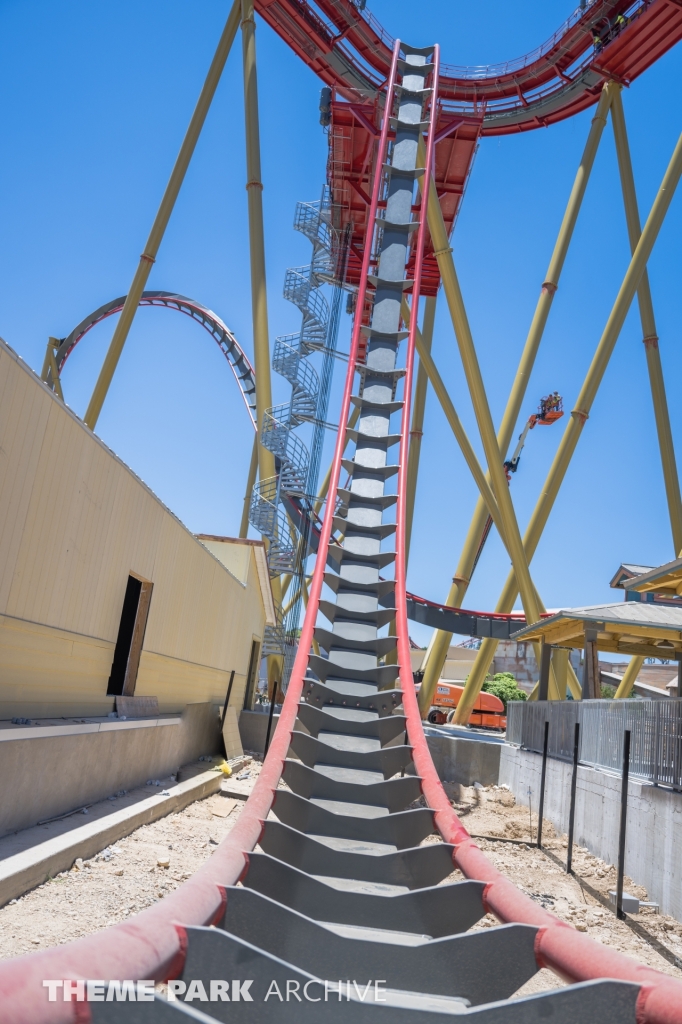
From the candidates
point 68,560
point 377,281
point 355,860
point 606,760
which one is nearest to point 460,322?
Result: point 377,281

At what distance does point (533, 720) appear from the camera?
12883 millimetres

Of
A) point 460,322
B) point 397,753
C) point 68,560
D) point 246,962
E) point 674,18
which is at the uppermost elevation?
point 674,18

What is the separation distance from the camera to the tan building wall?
5941mm

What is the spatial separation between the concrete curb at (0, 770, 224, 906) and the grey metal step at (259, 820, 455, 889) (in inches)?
72.5

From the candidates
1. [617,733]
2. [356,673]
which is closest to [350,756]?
[356,673]

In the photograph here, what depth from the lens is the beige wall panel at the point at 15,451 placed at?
5570 millimetres

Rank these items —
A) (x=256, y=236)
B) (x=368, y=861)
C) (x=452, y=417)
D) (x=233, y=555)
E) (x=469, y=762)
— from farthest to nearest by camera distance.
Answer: (x=233, y=555) → (x=452, y=417) → (x=256, y=236) → (x=469, y=762) → (x=368, y=861)

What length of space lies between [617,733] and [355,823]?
224 inches

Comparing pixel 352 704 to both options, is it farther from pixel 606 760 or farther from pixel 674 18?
pixel 674 18

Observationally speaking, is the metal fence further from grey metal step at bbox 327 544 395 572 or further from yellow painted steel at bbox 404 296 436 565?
yellow painted steel at bbox 404 296 436 565

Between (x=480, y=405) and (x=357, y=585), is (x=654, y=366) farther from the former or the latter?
(x=357, y=585)

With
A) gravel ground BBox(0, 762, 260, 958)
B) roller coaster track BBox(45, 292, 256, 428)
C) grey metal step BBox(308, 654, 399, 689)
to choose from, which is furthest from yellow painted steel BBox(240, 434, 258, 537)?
grey metal step BBox(308, 654, 399, 689)

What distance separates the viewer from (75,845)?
18.6 ft

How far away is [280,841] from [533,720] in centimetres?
983
